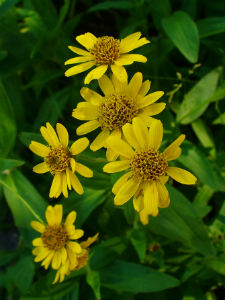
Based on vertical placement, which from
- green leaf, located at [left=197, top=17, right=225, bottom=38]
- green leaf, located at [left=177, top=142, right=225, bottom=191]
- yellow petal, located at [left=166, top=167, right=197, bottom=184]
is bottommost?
green leaf, located at [left=177, top=142, right=225, bottom=191]

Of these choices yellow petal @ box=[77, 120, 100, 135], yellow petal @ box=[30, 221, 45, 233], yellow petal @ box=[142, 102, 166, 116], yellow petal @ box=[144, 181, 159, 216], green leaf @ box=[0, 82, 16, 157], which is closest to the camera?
yellow petal @ box=[144, 181, 159, 216]

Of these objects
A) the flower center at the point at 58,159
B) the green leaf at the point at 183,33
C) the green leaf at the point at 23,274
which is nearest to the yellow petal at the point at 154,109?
the flower center at the point at 58,159

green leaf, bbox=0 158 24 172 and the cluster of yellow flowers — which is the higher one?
the cluster of yellow flowers

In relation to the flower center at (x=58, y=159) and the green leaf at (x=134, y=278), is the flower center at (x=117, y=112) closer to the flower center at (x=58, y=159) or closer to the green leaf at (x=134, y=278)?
the flower center at (x=58, y=159)

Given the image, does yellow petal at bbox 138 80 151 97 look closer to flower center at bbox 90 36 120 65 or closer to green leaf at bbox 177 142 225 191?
flower center at bbox 90 36 120 65

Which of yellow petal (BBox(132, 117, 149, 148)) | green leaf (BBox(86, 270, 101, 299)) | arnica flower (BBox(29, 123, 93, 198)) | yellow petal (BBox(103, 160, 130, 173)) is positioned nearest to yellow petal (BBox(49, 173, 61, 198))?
arnica flower (BBox(29, 123, 93, 198))

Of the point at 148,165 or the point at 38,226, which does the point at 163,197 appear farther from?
the point at 38,226

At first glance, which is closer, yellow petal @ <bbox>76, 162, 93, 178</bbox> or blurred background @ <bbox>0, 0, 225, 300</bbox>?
yellow petal @ <bbox>76, 162, 93, 178</bbox>
